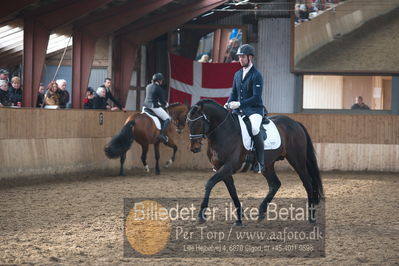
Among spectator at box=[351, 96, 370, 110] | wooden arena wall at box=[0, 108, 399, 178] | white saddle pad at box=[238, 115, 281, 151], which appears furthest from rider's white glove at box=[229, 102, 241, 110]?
spectator at box=[351, 96, 370, 110]

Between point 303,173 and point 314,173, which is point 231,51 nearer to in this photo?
point 314,173

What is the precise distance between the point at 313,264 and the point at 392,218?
3.58 metres

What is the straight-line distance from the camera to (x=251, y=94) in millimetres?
8758

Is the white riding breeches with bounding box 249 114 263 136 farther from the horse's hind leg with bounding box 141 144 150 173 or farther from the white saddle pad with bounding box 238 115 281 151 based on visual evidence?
the horse's hind leg with bounding box 141 144 150 173

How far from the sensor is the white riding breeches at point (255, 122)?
8.61 m

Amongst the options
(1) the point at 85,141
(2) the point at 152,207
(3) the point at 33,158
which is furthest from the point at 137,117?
(2) the point at 152,207

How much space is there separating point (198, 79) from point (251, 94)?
42.3ft

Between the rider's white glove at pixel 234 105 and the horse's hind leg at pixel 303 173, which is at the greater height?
the rider's white glove at pixel 234 105

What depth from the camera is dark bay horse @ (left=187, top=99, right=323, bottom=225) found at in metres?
8.10

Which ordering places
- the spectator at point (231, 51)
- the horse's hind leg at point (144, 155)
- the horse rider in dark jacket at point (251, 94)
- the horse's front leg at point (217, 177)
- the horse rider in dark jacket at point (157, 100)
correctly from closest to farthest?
the horse's front leg at point (217, 177)
the horse rider in dark jacket at point (251, 94)
the horse rider in dark jacket at point (157, 100)
the horse's hind leg at point (144, 155)
the spectator at point (231, 51)

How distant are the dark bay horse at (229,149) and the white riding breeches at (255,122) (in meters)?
0.22

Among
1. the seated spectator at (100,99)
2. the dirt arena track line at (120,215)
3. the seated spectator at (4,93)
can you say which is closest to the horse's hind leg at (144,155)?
the dirt arena track line at (120,215)

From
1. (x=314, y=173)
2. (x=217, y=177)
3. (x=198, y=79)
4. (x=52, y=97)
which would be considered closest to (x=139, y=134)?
(x=52, y=97)

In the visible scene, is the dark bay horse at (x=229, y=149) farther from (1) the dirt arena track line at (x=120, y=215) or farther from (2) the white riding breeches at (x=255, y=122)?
(1) the dirt arena track line at (x=120, y=215)
